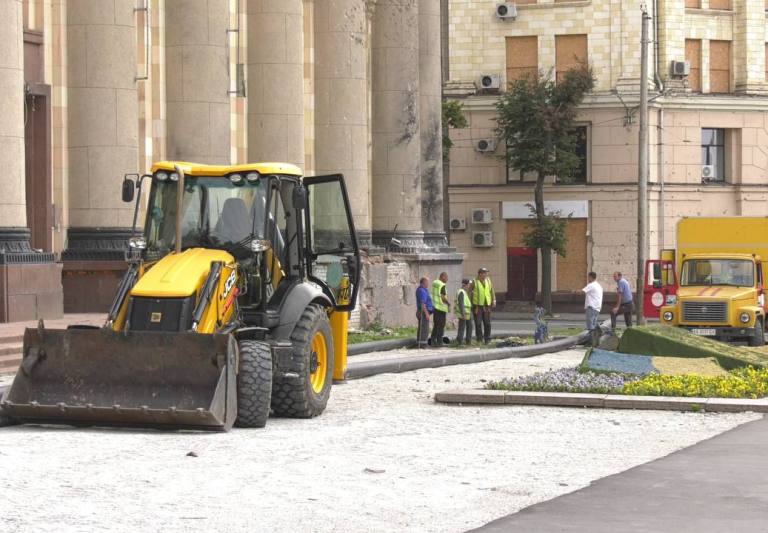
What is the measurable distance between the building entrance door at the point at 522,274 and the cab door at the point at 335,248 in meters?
41.3

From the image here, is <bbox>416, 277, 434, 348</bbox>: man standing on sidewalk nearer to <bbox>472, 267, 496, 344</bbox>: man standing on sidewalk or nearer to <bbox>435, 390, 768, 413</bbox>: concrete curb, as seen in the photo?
<bbox>472, 267, 496, 344</bbox>: man standing on sidewalk

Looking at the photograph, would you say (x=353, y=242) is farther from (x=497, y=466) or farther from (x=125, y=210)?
(x=125, y=210)

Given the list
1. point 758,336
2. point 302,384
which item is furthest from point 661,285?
point 302,384

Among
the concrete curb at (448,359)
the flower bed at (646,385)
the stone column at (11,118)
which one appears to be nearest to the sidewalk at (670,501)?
the flower bed at (646,385)

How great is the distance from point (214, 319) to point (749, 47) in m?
47.3

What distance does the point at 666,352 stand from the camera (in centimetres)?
2269

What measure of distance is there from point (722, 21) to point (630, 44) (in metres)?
3.77

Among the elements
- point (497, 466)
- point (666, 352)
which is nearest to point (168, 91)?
point (666, 352)

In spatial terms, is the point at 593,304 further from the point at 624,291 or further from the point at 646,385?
the point at 646,385

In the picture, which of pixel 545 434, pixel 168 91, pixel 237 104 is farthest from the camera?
pixel 237 104

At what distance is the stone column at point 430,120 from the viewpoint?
43250mm

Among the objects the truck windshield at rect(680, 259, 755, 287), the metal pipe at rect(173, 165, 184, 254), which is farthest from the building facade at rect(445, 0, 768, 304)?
the metal pipe at rect(173, 165, 184, 254)

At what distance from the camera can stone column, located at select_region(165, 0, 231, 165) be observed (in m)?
30.5

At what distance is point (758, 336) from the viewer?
35250mm
